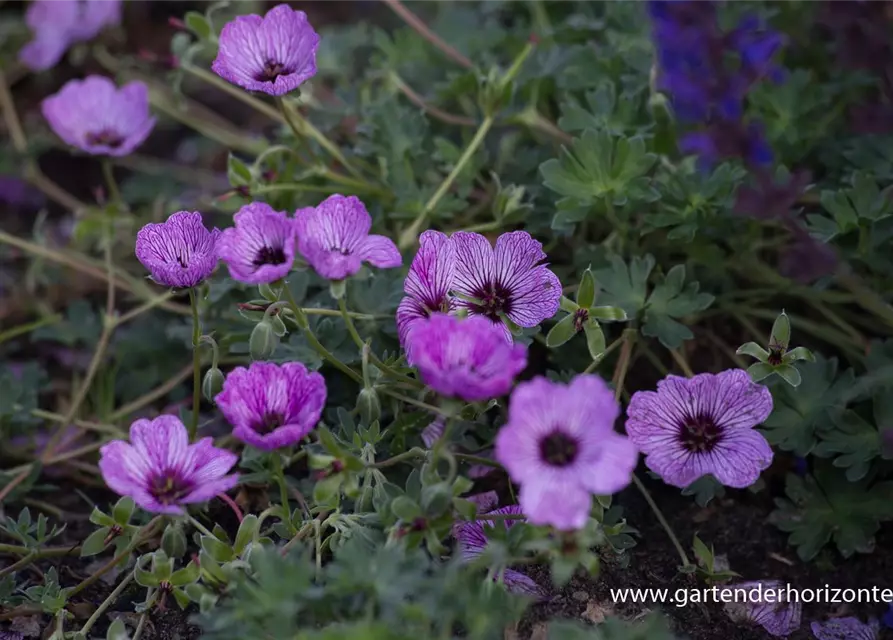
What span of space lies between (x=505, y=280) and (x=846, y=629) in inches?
29.2

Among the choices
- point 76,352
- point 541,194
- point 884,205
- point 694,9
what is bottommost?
point 76,352

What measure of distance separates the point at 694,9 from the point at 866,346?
0.64 meters

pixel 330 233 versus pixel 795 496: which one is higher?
pixel 330 233

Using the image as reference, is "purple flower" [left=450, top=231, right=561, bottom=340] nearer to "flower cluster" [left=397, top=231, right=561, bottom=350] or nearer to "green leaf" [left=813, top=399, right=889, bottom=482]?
"flower cluster" [left=397, top=231, right=561, bottom=350]

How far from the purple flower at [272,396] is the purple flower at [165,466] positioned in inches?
2.8

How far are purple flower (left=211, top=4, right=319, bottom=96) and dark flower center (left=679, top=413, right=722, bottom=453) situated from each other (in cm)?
76

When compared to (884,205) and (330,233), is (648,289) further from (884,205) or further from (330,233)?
(330,233)

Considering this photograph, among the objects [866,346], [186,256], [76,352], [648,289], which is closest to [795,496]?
[866,346]

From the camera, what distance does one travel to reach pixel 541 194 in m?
1.76

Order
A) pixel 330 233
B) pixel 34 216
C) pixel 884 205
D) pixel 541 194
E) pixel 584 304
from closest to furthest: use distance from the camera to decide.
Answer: pixel 330 233
pixel 584 304
pixel 884 205
pixel 541 194
pixel 34 216

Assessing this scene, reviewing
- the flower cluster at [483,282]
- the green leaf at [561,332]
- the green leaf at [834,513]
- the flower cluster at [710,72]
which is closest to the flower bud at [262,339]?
the flower cluster at [483,282]

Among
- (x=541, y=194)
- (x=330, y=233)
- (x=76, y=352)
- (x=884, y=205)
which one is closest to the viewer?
(x=330, y=233)

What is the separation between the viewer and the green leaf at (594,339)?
138 cm

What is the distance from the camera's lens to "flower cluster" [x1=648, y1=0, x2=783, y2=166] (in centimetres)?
153
